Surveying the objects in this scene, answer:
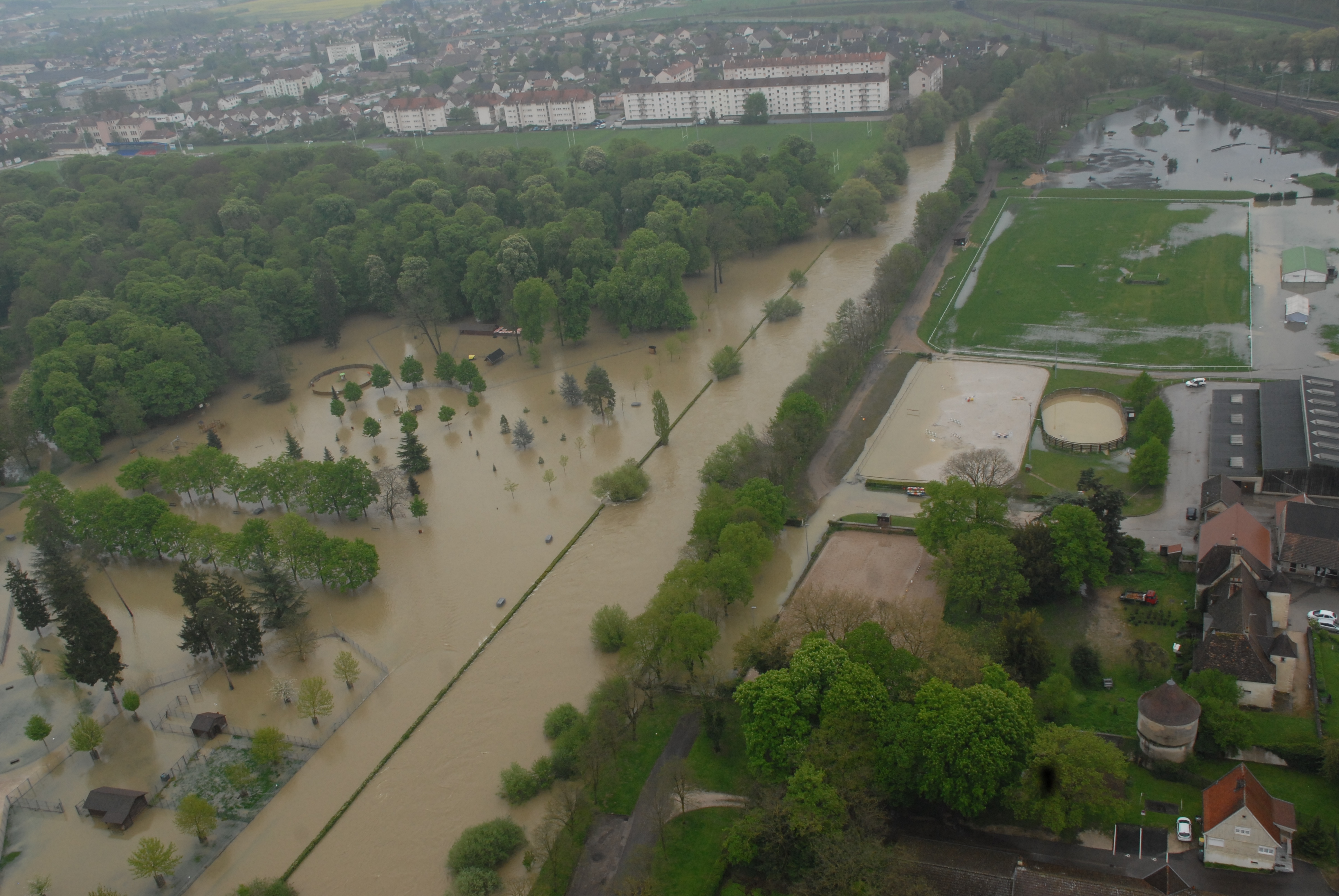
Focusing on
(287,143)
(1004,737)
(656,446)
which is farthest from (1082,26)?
(1004,737)

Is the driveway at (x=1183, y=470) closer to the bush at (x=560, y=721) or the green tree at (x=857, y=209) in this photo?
the bush at (x=560, y=721)

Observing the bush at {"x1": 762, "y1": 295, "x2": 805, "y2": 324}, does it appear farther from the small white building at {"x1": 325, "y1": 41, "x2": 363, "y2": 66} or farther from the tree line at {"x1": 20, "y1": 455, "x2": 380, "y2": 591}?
the small white building at {"x1": 325, "y1": 41, "x2": 363, "y2": 66}

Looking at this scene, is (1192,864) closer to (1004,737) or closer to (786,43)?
(1004,737)

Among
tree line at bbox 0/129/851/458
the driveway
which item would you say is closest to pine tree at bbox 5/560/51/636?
tree line at bbox 0/129/851/458

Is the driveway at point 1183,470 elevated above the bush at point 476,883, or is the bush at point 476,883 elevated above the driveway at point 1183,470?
the driveway at point 1183,470

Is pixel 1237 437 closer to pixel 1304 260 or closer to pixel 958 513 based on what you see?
pixel 958 513

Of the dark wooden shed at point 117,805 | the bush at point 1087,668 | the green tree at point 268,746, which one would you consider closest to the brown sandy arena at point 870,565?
the bush at point 1087,668
